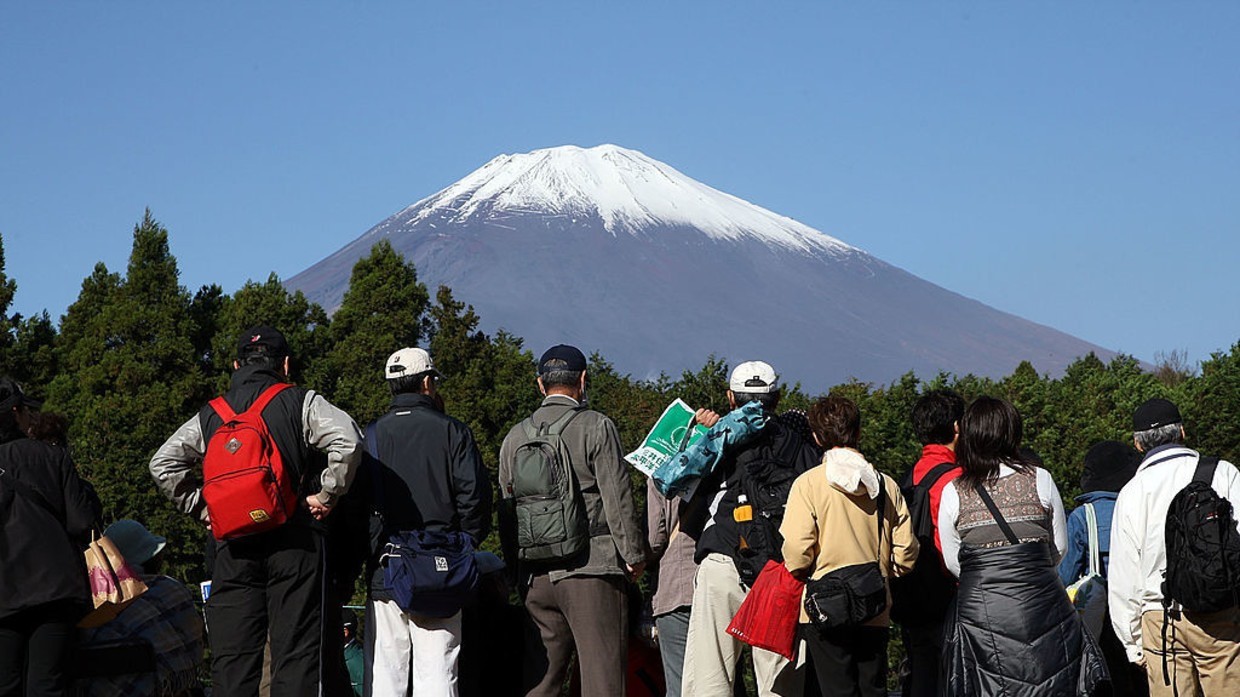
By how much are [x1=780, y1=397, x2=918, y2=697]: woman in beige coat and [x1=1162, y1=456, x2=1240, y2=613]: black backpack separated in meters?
1.15

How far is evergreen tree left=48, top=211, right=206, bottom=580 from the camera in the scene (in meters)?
30.8

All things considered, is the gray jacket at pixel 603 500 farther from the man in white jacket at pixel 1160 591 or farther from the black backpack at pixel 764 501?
the man in white jacket at pixel 1160 591

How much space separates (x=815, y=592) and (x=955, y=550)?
0.61 m

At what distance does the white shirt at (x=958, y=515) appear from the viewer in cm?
602

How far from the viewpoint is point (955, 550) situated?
6133mm

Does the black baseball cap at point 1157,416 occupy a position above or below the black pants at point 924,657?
above

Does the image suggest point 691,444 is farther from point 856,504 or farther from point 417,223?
point 417,223

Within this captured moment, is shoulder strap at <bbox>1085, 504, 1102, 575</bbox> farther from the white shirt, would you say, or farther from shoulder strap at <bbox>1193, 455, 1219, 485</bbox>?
the white shirt

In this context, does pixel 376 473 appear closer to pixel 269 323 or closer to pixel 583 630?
pixel 583 630

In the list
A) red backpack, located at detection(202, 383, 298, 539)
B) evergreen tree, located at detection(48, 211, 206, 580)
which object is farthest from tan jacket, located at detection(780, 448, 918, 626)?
evergreen tree, located at detection(48, 211, 206, 580)

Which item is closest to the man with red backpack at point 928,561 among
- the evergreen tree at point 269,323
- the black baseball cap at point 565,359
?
the black baseball cap at point 565,359

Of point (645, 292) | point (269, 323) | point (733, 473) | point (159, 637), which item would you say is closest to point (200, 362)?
point (269, 323)

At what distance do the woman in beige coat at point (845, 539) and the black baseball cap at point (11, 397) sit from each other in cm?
341

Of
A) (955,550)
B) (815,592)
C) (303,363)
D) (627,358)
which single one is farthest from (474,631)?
(627,358)
